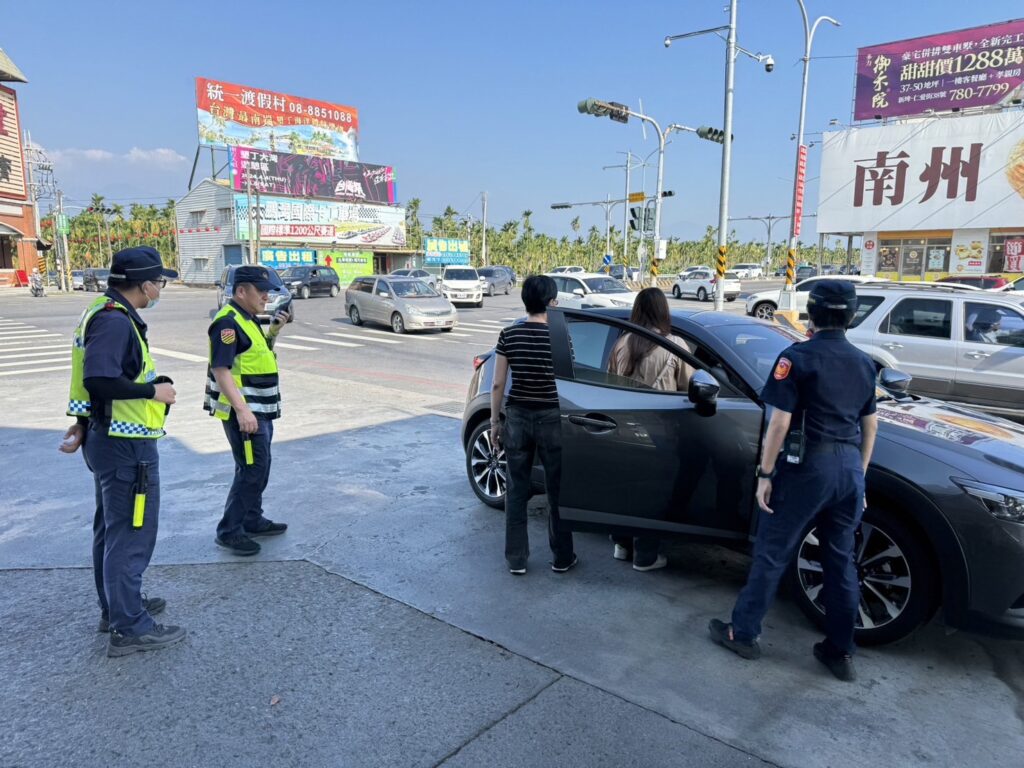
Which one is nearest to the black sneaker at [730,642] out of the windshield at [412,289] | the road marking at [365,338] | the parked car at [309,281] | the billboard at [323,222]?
the road marking at [365,338]

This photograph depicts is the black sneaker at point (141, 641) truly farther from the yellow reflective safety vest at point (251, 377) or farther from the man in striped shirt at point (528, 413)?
the man in striped shirt at point (528, 413)

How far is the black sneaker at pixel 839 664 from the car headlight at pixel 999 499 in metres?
0.90

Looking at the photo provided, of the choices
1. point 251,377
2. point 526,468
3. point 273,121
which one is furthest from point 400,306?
→ point 273,121

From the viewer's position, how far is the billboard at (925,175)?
93.6 ft

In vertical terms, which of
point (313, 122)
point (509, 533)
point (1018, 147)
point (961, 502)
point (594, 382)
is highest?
point (313, 122)

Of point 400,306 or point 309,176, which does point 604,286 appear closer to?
point 400,306

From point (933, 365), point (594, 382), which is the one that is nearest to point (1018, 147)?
point (933, 365)

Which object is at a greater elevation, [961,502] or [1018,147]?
[1018,147]

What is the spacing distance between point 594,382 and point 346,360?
34.8ft

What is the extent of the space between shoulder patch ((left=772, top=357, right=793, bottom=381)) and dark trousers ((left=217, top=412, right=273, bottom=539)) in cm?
297

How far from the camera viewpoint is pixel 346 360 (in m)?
14.2

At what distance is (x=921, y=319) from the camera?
8.95m

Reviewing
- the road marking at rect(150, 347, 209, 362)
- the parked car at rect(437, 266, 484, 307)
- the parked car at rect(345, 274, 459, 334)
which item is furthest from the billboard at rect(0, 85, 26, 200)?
the road marking at rect(150, 347, 209, 362)

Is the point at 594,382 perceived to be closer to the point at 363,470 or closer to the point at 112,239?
the point at 363,470
